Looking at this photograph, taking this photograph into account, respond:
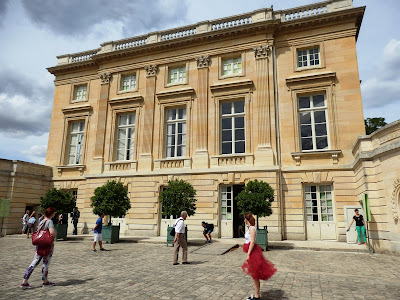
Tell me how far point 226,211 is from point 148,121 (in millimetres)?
7946

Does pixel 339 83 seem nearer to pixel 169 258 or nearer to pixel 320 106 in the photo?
pixel 320 106

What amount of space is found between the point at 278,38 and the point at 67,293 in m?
17.4

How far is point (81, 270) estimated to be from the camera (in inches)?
304

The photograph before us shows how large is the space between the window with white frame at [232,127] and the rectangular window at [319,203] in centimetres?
454

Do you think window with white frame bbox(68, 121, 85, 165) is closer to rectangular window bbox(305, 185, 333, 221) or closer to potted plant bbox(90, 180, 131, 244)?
potted plant bbox(90, 180, 131, 244)

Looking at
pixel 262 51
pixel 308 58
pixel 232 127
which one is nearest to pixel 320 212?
pixel 232 127

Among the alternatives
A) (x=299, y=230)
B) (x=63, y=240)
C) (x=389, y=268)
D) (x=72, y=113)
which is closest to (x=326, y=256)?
(x=389, y=268)

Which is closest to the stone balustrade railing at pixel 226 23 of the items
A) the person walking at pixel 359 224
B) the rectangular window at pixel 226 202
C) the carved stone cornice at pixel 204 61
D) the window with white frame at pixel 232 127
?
the carved stone cornice at pixel 204 61

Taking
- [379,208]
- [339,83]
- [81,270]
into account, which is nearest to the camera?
[81,270]

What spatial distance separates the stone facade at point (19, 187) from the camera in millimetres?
18438

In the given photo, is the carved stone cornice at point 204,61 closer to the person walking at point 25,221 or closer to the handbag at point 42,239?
the person walking at point 25,221

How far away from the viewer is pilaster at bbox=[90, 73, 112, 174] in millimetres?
19447

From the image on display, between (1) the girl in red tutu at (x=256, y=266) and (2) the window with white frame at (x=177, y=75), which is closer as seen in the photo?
(1) the girl in red tutu at (x=256, y=266)

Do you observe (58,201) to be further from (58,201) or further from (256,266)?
(256,266)
